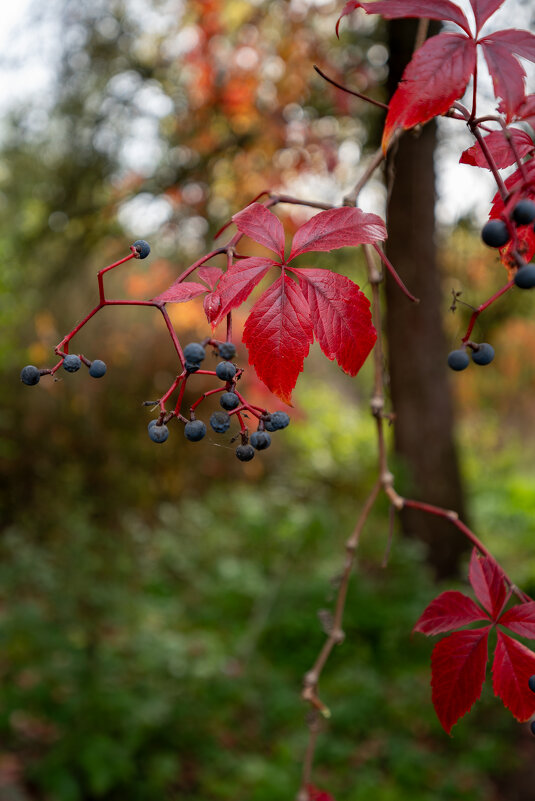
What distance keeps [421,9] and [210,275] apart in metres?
0.36

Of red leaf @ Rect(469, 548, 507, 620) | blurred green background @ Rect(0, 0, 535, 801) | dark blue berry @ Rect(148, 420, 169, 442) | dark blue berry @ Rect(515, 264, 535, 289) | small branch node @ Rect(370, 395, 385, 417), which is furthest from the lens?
blurred green background @ Rect(0, 0, 535, 801)

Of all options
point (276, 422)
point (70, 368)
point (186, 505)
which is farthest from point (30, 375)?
point (186, 505)

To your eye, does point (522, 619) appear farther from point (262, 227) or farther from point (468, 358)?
point (262, 227)

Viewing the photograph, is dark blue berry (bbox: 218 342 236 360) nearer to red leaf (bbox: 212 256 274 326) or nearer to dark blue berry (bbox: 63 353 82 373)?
red leaf (bbox: 212 256 274 326)

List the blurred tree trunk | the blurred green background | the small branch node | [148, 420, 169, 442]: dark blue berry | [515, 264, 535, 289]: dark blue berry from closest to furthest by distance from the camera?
[515, 264, 535, 289]: dark blue berry, [148, 420, 169, 442]: dark blue berry, the small branch node, the blurred green background, the blurred tree trunk

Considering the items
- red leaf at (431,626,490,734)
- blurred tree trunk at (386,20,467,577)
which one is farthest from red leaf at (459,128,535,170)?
blurred tree trunk at (386,20,467,577)

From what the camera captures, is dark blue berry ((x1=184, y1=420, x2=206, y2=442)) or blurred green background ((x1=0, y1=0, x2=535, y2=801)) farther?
blurred green background ((x1=0, y1=0, x2=535, y2=801))

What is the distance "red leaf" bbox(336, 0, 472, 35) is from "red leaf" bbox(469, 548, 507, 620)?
→ 64cm

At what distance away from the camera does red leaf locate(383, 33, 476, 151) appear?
2.19 ft

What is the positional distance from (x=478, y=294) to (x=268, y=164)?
10.2ft

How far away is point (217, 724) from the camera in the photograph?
329 centimetres

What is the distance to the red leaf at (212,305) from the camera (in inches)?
28.8

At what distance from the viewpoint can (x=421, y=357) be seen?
4.60 metres

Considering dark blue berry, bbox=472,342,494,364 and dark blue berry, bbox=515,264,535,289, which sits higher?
dark blue berry, bbox=515,264,535,289
